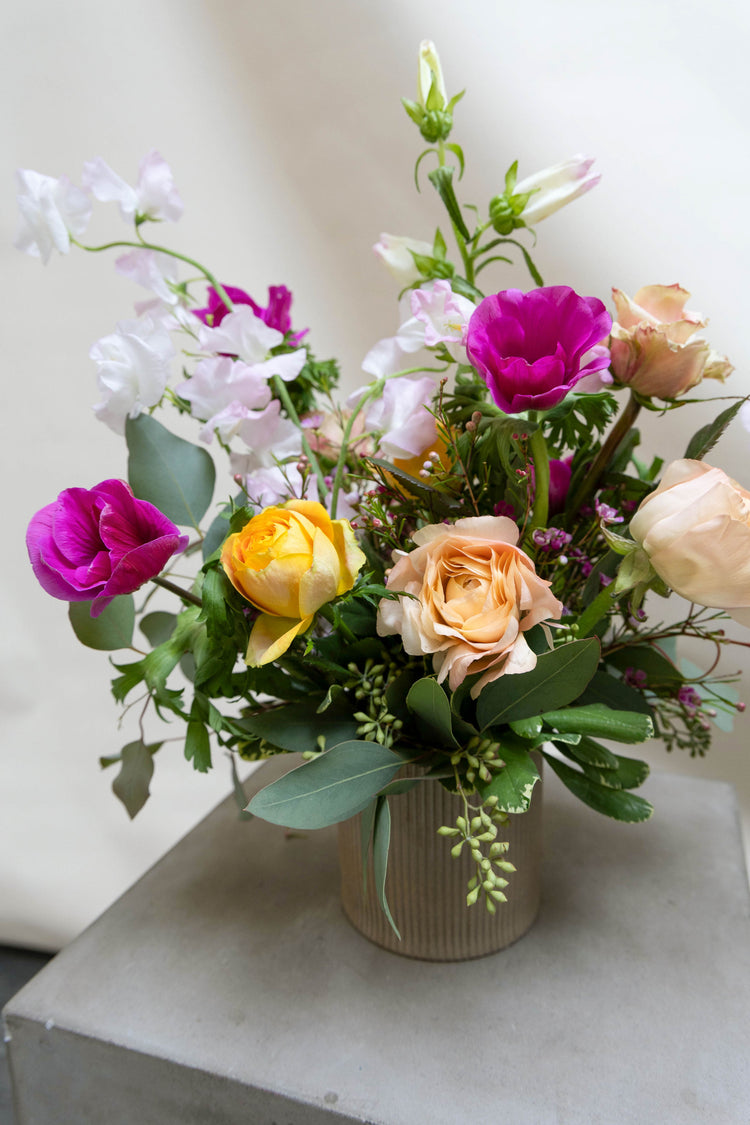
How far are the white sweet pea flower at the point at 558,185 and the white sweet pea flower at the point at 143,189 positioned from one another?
9.4 inches

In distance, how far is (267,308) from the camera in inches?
26.7

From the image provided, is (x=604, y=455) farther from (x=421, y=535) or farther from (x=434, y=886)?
(x=434, y=886)

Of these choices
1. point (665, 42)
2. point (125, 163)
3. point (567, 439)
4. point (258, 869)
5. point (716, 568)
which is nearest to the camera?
point (716, 568)

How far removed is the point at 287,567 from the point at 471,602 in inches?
4.0

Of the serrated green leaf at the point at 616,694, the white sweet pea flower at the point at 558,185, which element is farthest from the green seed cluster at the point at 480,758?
the white sweet pea flower at the point at 558,185

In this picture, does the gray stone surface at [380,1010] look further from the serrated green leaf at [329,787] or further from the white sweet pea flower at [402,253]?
the white sweet pea flower at [402,253]

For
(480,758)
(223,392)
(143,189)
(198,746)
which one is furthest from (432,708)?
(143,189)

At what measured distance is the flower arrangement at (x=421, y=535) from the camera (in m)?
0.47

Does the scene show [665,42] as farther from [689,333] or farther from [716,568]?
[716,568]

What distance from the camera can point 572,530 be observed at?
618mm

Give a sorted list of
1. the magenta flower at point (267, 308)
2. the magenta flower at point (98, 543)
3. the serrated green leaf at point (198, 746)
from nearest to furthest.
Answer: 1. the magenta flower at point (98, 543)
2. the serrated green leaf at point (198, 746)
3. the magenta flower at point (267, 308)

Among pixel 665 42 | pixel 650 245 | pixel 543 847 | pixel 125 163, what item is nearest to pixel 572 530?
pixel 543 847

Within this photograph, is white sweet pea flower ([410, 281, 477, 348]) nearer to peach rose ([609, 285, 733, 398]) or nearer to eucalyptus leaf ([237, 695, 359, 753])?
peach rose ([609, 285, 733, 398])

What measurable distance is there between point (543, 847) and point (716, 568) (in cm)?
43
